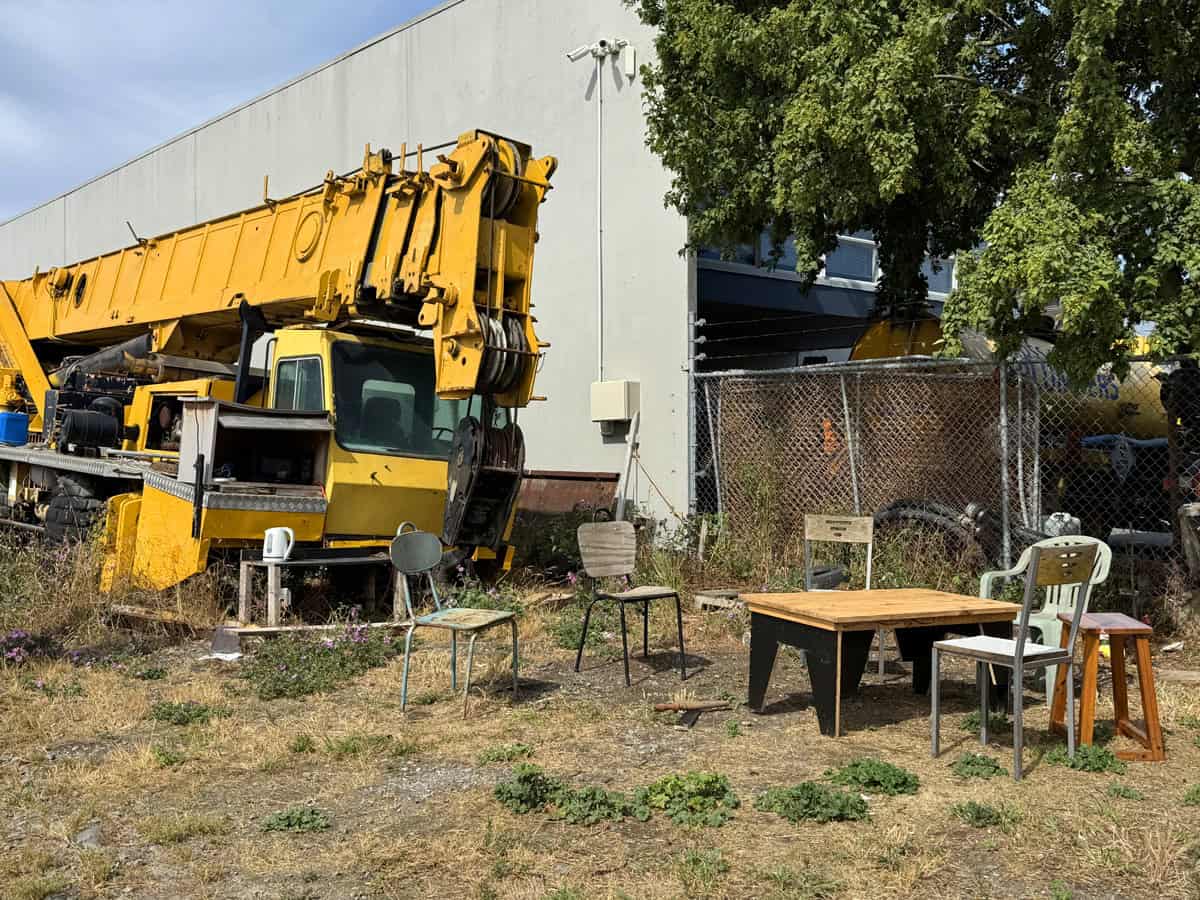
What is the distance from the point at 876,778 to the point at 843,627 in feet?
3.03

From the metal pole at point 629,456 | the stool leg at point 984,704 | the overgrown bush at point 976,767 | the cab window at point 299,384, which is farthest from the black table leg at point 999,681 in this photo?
the metal pole at point 629,456

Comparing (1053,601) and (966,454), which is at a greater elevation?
(966,454)

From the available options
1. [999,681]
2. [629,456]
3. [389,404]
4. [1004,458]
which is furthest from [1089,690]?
[629,456]

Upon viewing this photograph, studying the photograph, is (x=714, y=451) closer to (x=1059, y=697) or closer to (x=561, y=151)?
(x=561, y=151)

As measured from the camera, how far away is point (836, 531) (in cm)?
802

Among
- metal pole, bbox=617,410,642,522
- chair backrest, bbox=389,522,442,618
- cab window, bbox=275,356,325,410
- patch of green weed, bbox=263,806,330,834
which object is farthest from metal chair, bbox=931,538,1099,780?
metal pole, bbox=617,410,642,522

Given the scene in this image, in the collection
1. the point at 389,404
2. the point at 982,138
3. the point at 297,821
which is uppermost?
the point at 982,138

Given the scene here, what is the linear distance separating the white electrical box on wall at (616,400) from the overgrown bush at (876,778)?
765 cm

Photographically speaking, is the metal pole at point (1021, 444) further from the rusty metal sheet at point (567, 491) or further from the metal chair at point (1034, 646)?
the rusty metal sheet at point (567, 491)

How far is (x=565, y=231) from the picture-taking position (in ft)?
45.1

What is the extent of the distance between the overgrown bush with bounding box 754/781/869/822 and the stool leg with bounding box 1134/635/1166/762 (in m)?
1.64

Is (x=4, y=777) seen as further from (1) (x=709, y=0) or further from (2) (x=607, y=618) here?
(1) (x=709, y=0)

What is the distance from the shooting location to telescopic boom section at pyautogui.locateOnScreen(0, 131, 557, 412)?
810 cm

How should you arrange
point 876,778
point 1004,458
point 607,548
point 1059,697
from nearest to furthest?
point 876,778 → point 1059,697 → point 607,548 → point 1004,458
